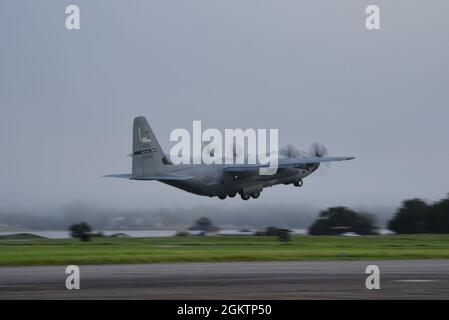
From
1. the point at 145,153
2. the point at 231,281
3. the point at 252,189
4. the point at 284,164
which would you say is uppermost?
the point at 145,153

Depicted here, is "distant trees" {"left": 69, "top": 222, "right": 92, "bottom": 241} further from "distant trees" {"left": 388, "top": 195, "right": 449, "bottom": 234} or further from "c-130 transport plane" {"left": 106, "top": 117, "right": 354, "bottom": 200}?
"distant trees" {"left": 388, "top": 195, "right": 449, "bottom": 234}

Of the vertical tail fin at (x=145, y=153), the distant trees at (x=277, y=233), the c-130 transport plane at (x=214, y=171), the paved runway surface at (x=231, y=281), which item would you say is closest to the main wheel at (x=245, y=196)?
the c-130 transport plane at (x=214, y=171)

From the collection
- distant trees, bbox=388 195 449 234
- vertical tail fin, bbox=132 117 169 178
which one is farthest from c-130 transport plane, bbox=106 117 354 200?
distant trees, bbox=388 195 449 234

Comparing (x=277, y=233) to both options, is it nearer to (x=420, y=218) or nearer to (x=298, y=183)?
(x=298, y=183)

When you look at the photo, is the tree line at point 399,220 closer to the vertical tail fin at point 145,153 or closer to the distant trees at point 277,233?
the distant trees at point 277,233

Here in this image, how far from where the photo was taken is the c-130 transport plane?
7794cm

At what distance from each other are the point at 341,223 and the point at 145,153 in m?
32.8

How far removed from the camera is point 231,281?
34.2m

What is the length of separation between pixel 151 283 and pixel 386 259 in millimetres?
20966

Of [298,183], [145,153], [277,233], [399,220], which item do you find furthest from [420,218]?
[145,153]

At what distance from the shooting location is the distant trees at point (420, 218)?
107 meters

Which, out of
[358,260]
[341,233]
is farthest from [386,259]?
[341,233]
